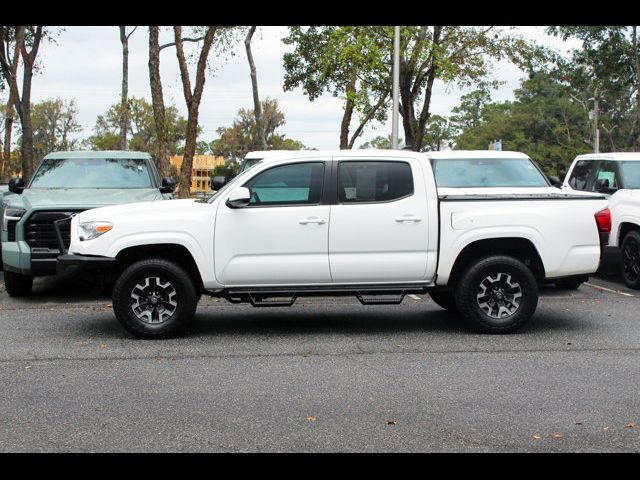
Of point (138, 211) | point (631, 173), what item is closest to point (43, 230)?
point (138, 211)

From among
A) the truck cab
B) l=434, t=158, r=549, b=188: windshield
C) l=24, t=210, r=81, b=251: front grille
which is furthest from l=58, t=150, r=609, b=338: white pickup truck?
l=434, t=158, r=549, b=188: windshield

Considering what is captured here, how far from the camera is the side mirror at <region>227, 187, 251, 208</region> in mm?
8875

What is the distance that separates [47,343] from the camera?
8.96 m

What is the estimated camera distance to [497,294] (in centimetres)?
935

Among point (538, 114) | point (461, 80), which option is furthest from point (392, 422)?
point (538, 114)

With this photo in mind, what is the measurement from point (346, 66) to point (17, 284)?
21306 millimetres

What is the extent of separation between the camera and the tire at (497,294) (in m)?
9.24

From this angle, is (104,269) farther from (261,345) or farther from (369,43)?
(369,43)

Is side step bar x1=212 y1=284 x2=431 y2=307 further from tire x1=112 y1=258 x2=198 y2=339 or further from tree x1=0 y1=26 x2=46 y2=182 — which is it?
tree x1=0 y1=26 x2=46 y2=182

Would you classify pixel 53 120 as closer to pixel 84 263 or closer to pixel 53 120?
pixel 53 120

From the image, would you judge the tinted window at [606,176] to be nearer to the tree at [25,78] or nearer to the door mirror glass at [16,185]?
the door mirror glass at [16,185]

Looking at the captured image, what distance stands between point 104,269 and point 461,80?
23.6 meters

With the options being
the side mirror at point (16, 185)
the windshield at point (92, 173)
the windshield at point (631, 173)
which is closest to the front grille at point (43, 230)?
the side mirror at point (16, 185)

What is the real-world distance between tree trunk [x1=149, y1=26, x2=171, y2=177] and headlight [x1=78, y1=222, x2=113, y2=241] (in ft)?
50.3
